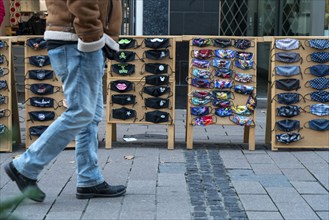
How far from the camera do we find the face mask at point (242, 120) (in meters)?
5.82

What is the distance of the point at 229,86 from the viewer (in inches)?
228

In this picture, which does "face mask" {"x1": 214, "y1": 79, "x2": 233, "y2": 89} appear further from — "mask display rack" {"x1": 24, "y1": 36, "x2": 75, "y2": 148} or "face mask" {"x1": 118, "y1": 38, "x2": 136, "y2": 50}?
"mask display rack" {"x1": 24, "y1": 36, "x2": 75, "y2": 148}

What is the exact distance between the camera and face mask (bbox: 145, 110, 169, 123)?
5.82 m

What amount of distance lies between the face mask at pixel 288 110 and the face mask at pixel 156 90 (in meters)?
1.22

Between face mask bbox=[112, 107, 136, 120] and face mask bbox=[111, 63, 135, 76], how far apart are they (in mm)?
374

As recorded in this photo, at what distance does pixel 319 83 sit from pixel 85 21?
3.14 meters

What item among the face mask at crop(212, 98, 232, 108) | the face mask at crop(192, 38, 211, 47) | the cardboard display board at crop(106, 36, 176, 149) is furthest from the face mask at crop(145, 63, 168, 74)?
the face mask at crop(212, 98, 232, 108)

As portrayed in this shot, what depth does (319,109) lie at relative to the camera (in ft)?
19.2

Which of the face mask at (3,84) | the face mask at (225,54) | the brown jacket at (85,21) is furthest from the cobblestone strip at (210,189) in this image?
the face mask at (3,84)

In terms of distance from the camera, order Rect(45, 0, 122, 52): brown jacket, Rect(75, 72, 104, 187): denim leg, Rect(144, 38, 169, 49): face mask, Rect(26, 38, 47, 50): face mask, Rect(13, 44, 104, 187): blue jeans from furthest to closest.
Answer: Rect(144, 38, 169, 49): face mask
Rect(26, 38, 47, 50): face mask
Rect(75, 72, 104, 187): denim leg
Rect(13, 44, 104, 187): blue jeans
Rect(45, 0, 122, 52): brown jacket

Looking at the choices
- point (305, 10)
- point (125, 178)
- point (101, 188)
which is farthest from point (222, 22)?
point (101, 188)

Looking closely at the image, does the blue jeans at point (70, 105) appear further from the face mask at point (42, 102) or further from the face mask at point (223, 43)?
the face mask at point (223, 43)

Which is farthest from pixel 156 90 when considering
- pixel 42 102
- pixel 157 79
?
pixel 42 102

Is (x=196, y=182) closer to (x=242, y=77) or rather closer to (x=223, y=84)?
(x=223, y=84)
